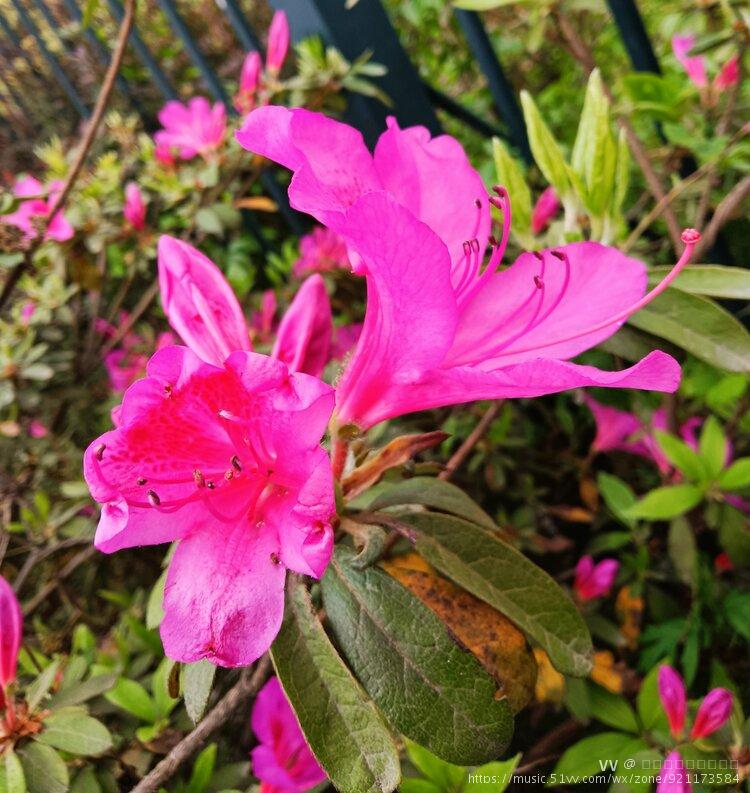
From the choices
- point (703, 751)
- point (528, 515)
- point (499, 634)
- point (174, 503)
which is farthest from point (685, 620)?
point (174, 503)

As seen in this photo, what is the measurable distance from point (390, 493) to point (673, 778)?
0.44 meters

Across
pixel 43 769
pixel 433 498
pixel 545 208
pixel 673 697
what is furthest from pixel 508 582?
pixel 545 208

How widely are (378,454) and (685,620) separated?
0.97 meters

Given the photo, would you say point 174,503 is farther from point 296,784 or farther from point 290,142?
point 296,784

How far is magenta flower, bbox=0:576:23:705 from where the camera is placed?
2.06 feet

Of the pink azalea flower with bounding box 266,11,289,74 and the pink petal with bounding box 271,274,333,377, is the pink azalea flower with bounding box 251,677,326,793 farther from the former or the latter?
the pink azalea flower with bounding box 266,11,289,74

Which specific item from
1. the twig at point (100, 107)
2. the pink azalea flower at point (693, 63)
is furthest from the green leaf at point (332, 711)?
the pink azalea flower at point (693, 63)

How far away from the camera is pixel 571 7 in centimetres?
123

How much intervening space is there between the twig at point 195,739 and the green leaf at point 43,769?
73mm

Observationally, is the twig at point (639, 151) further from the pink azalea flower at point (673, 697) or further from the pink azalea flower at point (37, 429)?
the pink azalea flower at point (37, 429)

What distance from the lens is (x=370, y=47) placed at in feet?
4.57

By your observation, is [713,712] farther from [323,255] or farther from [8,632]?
[323,255]

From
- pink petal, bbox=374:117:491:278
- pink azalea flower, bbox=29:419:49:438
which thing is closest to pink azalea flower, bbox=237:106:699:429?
pink petal, bbox=374:117:491:278

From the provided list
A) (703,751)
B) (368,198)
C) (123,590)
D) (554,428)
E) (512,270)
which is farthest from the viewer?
(554,428)
